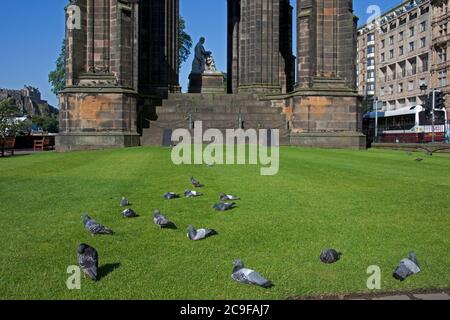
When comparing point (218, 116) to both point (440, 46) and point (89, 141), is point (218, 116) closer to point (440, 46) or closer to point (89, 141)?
point (89, 141)

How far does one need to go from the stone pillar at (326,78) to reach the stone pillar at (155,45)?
975cm

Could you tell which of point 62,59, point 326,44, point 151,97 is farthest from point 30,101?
point 326,44

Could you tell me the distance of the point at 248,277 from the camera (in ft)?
11.2

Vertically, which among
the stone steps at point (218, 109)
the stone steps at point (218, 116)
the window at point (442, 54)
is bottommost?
the stone steps at point (218, 116)

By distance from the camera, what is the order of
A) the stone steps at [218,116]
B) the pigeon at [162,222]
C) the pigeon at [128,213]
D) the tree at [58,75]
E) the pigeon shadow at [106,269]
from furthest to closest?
the tree at [58,75]
the stone steps at [218,116]
the pigeon at [128,213]
the pigeon at [162,222]
the pigeon shadow at [106,269]

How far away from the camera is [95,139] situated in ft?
71.4

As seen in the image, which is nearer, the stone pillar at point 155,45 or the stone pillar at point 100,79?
the stone pillar at point 100,79

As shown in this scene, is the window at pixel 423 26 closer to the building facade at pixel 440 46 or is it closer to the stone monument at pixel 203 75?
the building facade at pixel 440 46

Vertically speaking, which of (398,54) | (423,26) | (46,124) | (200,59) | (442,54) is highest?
(423,26)

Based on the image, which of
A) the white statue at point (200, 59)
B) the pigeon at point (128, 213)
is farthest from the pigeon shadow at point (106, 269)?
the white statue at point (200, 59)

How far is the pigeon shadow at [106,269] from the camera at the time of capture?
3.61 m

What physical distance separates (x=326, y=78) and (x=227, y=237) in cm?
1930

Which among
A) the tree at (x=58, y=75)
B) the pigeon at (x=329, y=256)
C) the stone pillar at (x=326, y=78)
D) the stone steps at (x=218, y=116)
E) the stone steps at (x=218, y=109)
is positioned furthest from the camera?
the tree at (x=58, y=75)
